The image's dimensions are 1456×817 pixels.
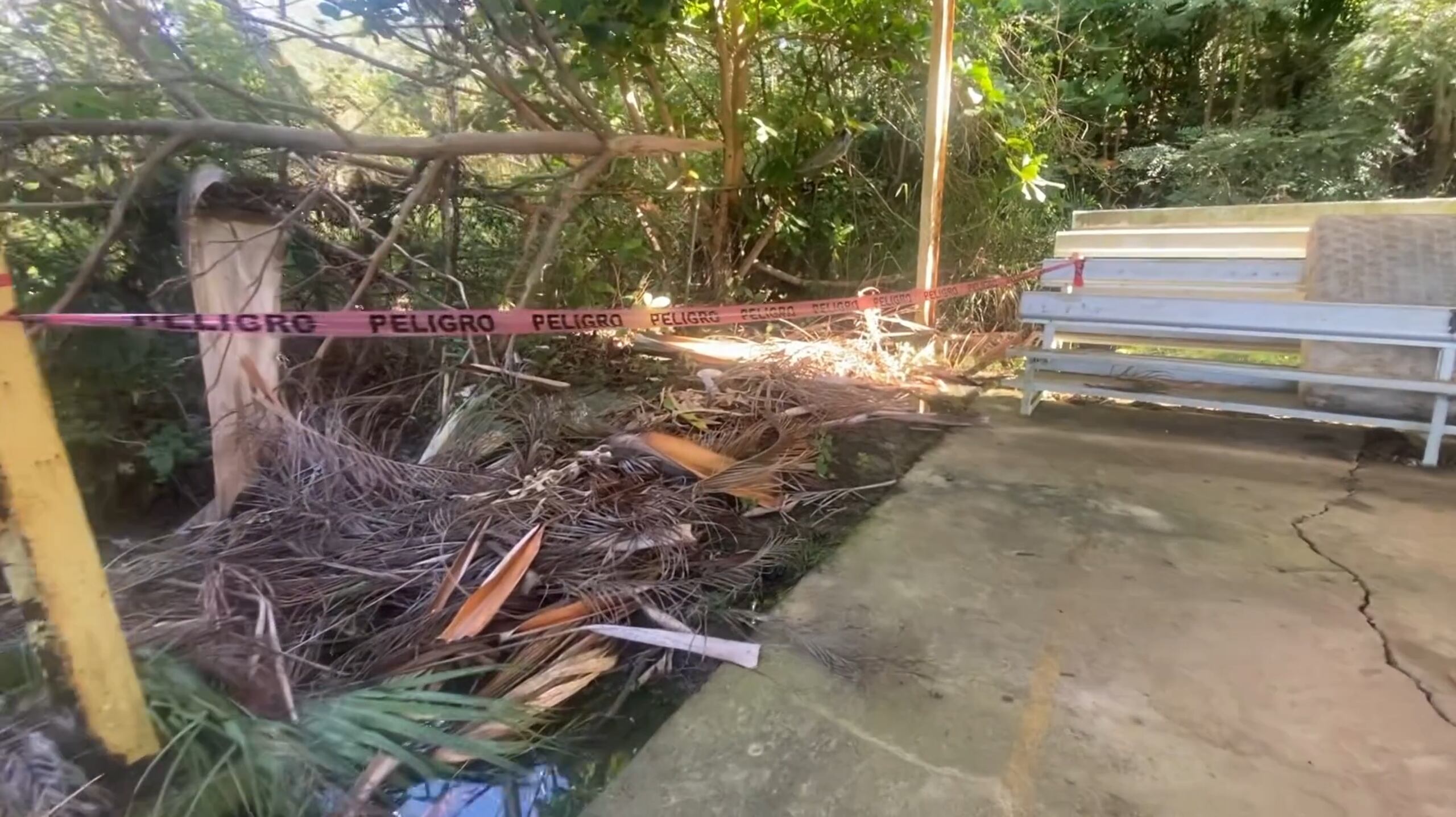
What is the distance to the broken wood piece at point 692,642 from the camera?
90.3 inches

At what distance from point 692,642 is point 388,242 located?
271 centimetres

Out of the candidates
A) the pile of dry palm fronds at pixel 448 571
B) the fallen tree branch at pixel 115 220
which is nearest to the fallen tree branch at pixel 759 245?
→ the pile of dry palm fronds at pixel 448 571

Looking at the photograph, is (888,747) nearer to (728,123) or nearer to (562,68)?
(562,68)

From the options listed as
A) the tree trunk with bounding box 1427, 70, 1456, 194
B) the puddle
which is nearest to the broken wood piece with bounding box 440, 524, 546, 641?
the puddle

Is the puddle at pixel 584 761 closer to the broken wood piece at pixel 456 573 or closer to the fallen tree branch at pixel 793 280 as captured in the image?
the broken wood piece at pixel 456 573

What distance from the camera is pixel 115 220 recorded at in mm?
3148

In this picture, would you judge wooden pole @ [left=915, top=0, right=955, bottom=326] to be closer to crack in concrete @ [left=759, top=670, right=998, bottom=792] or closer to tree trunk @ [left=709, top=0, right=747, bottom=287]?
tree trunk @ [left=709, top=0, right=747, bottom=287]

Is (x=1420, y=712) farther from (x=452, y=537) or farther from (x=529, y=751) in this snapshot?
(x=452, y=537)

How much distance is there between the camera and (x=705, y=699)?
213 cm

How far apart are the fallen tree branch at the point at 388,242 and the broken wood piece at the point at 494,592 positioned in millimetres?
1839

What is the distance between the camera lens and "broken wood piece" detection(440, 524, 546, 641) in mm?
2354

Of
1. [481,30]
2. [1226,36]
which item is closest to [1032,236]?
[1226,36]

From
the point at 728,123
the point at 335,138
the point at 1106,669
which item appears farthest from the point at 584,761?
the point at 728,123

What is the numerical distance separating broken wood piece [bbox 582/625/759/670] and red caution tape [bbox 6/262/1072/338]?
1.13 metres
